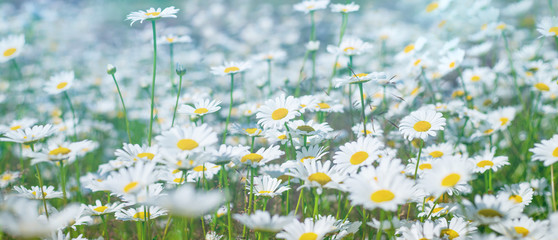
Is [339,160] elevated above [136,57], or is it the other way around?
[136,57]

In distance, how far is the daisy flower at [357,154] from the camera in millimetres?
1633

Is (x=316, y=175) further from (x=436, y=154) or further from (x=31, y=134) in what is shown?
(x=31, y=134)

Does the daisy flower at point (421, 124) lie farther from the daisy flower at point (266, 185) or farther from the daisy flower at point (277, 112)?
the daisy flower at point (266, 185)

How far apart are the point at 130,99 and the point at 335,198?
3422 millimetres

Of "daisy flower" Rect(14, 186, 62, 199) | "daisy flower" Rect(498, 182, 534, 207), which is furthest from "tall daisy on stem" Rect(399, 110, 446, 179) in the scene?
"daisy flower" Rect(14, 186, 62, 199)

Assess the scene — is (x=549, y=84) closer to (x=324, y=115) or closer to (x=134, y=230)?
(x=324, y=115)

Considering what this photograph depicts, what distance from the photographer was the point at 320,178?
151 cm

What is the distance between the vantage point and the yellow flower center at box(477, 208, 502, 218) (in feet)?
4.11

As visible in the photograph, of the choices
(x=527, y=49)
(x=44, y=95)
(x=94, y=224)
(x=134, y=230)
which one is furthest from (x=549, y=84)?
(x=44, y=95)

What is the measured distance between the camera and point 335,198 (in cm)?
238

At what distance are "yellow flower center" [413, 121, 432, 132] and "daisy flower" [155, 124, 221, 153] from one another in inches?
37.5

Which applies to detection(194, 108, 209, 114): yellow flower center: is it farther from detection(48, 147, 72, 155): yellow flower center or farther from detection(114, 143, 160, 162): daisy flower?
detection(48, 147, 72, 155): yellow flower center

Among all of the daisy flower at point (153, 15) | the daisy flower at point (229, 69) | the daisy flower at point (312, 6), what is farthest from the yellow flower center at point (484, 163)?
the daisy flower at point (153, 15)

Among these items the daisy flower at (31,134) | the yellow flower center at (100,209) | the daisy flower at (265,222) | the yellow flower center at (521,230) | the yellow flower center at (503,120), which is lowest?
the yellow flower center at (521,230)
